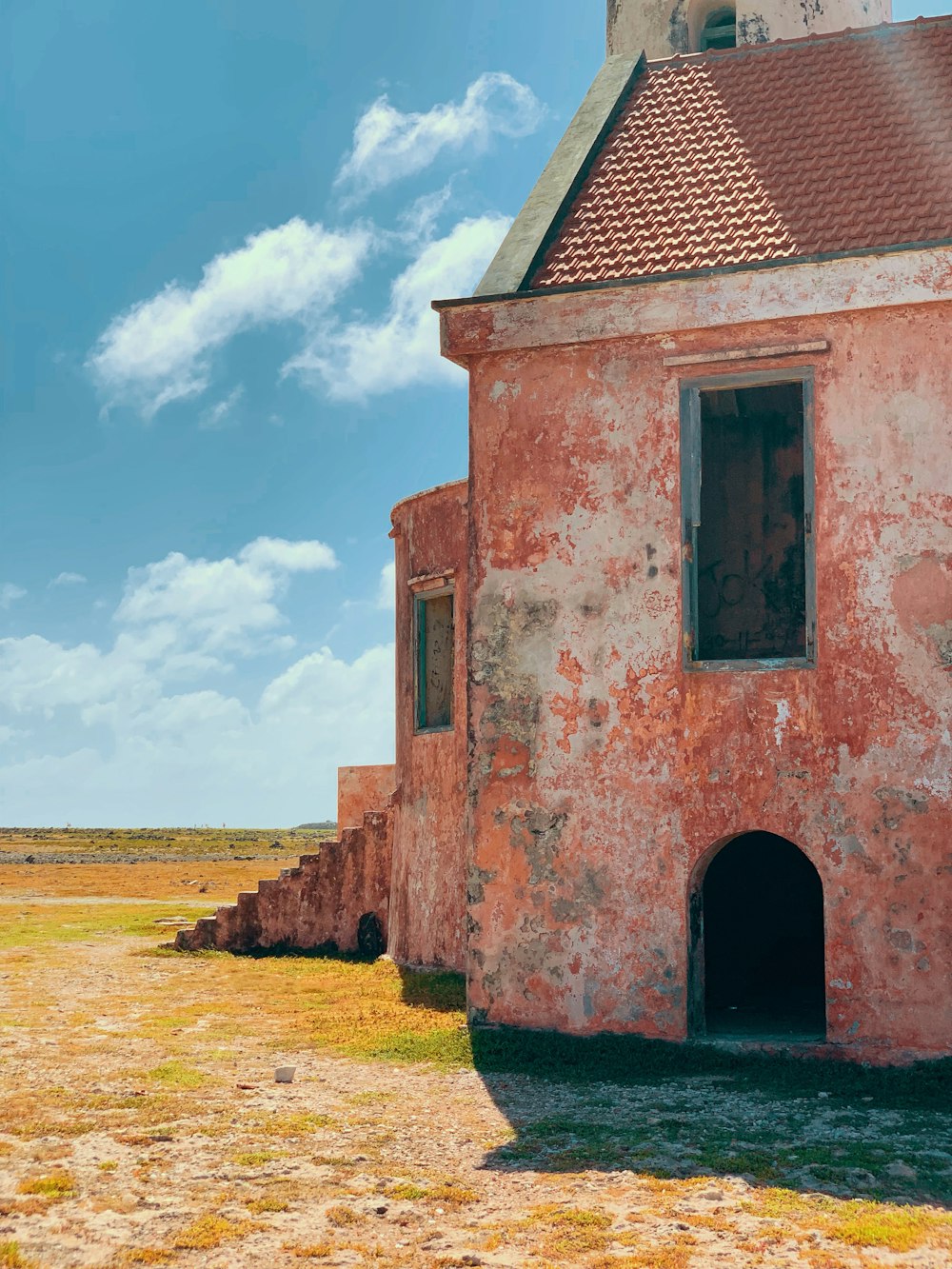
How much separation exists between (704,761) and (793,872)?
4567mm

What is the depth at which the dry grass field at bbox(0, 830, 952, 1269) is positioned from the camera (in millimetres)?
6188

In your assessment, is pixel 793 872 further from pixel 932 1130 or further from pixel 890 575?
pixel 932 1130

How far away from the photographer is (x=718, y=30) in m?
18.5

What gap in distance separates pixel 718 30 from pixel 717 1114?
1523 centimetres

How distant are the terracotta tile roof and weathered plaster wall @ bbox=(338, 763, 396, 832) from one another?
964 cm

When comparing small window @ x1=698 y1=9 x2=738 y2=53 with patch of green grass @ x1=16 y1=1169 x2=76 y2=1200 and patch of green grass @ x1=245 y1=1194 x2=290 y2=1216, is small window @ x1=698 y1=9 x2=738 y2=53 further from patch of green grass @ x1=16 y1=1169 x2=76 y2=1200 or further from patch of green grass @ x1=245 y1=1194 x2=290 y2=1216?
patch of green grass @ x1=16 y1=1169 x2=76 y2=1200

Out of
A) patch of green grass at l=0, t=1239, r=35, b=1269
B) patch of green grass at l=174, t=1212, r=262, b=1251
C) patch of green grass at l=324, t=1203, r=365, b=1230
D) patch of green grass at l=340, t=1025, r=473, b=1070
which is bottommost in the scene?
patch of green grass at l=340, t=1025, r=473, b=1070

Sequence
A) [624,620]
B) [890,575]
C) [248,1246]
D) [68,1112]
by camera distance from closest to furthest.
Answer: [248,1246] → [68,1112] → [890,575] → [624,620]

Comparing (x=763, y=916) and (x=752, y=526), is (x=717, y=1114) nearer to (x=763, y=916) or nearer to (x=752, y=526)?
(x=763, y=916)

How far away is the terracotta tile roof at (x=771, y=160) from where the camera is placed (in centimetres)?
1095

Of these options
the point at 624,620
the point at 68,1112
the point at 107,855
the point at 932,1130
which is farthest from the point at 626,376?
the point at 107,855

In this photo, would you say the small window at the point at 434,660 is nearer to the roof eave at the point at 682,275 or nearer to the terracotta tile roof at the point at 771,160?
the roof eave at the point at 682,275

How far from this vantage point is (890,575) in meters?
9.96

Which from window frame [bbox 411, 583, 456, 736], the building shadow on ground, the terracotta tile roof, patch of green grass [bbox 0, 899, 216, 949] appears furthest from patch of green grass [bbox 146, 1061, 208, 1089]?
patch of green grass [bbox 0, 899, 216, 949]
